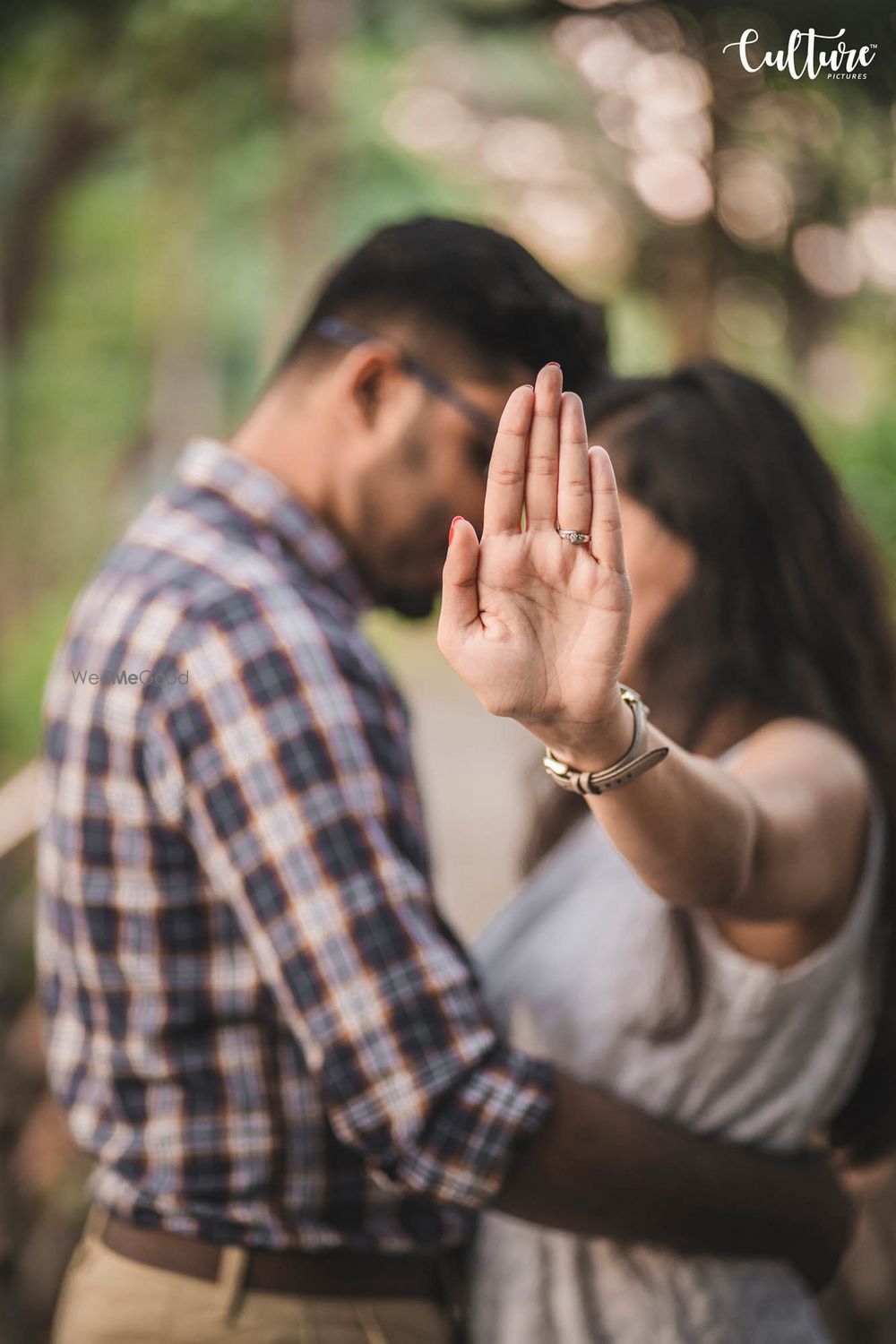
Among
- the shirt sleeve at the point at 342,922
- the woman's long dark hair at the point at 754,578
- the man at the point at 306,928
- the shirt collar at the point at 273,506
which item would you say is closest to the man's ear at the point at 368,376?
the man at the point at 306,928

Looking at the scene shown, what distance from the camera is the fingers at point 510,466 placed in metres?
0.73

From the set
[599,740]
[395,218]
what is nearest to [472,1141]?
[599,740]

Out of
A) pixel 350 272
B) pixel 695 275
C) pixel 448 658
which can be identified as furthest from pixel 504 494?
pixel 695 275

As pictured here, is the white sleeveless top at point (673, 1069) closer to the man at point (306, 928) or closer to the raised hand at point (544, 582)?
the man at point (306, 928)

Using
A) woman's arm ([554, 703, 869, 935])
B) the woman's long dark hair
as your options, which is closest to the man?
the woman's long dark hair

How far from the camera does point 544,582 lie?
774 millimetres

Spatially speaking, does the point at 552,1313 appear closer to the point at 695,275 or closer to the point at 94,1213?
the point at 94,1213

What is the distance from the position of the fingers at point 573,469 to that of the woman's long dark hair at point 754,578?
509 millimetres

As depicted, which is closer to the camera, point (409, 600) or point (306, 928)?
point (306, 928)

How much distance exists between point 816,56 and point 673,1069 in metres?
1.37

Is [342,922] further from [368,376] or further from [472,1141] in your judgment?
[368,376]

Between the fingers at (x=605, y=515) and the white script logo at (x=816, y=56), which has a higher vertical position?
the white script logo at (x=816, y=56)

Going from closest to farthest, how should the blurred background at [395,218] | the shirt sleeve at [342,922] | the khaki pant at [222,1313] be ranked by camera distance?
the shirt sleeve at [342,922], the khaki pant at [222,1313], the blurred background at [395,218]

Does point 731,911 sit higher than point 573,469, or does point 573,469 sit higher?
point 573,469
